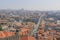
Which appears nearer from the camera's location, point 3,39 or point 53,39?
point 3,39

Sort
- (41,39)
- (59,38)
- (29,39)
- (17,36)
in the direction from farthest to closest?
(59,38), (41,39), (29,39), (17,36)

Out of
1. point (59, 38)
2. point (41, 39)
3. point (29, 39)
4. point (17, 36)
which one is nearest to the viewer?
point (17, 36)

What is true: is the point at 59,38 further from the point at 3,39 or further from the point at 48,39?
the point at 3,39

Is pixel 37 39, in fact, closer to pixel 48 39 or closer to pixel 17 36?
pixel 48 39

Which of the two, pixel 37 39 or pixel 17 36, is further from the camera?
pixel 37 39

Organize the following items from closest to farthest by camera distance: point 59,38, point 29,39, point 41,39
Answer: point 29,39
point 41,39
point 59,38

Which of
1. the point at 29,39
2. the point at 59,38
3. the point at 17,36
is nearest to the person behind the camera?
the point at 17,36

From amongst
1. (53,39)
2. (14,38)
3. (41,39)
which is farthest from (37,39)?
(14,38)

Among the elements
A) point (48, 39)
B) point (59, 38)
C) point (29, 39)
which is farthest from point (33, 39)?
point (59, 38)
